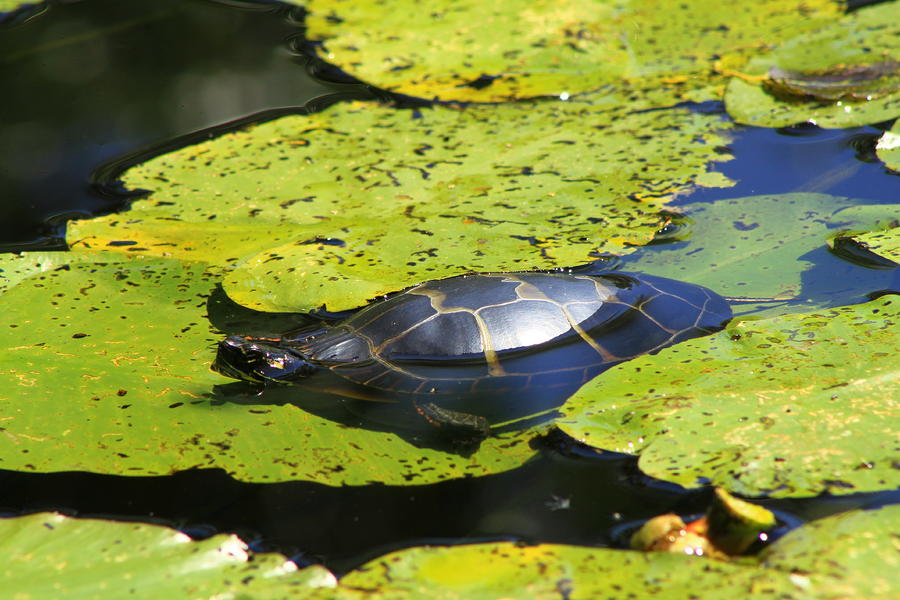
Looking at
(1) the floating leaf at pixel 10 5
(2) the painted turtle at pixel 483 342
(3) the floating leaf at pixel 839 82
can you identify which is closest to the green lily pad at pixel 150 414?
(2) the painted turtle at pixel 483 342

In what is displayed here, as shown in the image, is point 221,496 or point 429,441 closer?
point 221,496

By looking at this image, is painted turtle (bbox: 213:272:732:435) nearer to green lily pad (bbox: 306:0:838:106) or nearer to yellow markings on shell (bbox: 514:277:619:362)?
yellow markings on shell (bbox: 514:277:619:362)

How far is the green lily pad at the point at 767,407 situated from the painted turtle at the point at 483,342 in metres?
0.33

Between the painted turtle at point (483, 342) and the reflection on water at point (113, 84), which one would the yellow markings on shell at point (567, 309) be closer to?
the painted turtle at point (483, 342)

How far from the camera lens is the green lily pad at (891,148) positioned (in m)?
3.76

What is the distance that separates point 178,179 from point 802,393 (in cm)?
321

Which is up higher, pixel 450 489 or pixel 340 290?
pixel 340 290

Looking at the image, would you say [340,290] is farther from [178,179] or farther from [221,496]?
[178,179]

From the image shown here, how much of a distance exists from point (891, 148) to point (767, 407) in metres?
2.31

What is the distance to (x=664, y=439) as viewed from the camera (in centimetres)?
221

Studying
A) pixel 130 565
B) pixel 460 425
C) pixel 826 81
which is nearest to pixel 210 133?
pixel 460 425

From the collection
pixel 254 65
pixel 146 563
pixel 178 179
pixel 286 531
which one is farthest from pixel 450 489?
pixel 254 65

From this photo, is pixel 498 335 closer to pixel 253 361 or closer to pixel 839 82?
pixel 253 361

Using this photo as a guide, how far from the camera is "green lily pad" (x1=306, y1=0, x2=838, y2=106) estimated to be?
16.4ft
